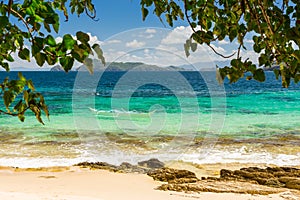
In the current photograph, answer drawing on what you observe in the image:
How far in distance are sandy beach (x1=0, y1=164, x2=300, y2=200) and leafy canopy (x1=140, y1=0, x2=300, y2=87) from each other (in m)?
4.12

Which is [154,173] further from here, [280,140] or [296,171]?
[280,140]

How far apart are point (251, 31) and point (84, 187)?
570 cm

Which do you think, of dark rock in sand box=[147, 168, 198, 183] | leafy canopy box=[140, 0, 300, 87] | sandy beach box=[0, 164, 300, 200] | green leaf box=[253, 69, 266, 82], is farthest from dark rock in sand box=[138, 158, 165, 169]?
green leaf box=[253, 69, 266, 82]

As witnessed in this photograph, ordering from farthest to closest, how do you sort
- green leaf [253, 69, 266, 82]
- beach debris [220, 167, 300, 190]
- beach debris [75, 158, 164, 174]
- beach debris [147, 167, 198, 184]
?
beach debris [75, 158, 164, 174], beach debris [147, 167, 198, 184], beach debris [220, 167, 300, 190], green leaf [253, 69, 266, 82]

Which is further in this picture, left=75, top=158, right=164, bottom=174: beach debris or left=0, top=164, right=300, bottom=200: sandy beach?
left=75, top=158, right=164, bottom=174: beach debris

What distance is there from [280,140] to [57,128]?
8.32 meters

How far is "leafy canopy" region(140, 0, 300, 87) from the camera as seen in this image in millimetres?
1385

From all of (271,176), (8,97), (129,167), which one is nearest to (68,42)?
(8,97)

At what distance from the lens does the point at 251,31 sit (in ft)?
5.18

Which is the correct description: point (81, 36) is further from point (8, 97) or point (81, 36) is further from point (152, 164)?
point (152, 164)

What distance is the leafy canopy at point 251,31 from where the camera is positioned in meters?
1.38

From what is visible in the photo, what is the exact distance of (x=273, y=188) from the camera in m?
6.39

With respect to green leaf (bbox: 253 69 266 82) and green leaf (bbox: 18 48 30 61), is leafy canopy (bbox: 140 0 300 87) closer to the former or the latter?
green leaf (bbox: 253 69 266 82)

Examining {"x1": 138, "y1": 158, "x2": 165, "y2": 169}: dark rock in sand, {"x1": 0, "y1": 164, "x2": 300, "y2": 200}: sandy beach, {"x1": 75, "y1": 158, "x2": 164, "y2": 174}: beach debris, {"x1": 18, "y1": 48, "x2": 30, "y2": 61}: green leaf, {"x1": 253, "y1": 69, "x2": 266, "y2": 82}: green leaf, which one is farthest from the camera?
{"x1": 138, "y1": 158, "x2": 165, "y2": 169}: dark rock in sand
